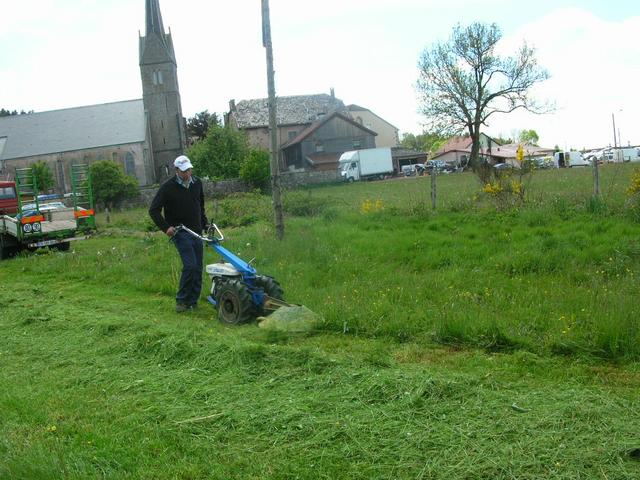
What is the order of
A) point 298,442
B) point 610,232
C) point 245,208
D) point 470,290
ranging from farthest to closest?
1. point 245,208
2. point 610,232
3. point 470,290
4. point 298,442

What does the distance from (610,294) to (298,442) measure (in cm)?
419

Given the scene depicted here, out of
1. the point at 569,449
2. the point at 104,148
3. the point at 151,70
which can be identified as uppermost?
the point at 151,70

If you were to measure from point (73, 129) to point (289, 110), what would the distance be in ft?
81.5

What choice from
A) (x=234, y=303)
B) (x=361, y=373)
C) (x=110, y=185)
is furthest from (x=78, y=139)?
(x=361, y=373)

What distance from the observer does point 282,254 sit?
468 inches

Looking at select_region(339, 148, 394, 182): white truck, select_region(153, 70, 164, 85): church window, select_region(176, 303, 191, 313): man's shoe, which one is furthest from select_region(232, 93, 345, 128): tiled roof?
select_region(176, 303, 191, 313): man's shoe

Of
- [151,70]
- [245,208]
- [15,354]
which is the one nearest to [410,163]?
[151,70]

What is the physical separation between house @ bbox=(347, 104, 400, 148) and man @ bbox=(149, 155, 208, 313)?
82.8 meters

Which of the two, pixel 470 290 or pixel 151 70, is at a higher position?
pixel 151 70

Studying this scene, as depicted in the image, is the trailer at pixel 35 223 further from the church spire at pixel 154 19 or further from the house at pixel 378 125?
the house at pixel 378 125

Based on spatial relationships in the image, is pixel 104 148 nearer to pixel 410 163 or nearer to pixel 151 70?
pixel 151 70

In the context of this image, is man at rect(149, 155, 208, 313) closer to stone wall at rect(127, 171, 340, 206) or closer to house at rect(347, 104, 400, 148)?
stone wall at rect(127, 171, 340, 206)

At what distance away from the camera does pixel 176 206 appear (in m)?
8.95

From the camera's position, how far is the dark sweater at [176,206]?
345 inches
